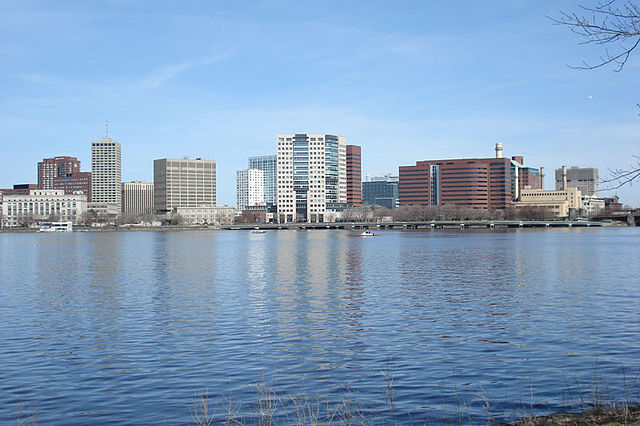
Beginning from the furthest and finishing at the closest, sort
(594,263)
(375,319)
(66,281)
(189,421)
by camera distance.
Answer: (594,263), (66,281), (375,319), (189,421)

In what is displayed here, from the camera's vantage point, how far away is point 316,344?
104ft

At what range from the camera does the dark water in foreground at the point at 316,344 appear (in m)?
22.5

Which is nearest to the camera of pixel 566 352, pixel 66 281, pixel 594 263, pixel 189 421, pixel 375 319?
pixel 189 421

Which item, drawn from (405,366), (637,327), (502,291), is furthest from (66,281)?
(637,327)

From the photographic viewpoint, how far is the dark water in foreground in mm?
22547

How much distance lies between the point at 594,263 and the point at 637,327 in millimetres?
51444

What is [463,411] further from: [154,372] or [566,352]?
[154,372]

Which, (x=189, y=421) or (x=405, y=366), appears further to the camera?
(x=405, y=366)

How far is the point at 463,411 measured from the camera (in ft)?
67.8

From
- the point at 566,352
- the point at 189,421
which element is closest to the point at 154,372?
the point at 189,421

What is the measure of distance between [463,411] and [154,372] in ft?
44.3

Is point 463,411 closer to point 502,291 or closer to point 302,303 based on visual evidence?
point 302,303

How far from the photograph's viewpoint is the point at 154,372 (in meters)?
26.5

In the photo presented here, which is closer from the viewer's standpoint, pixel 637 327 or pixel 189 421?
pixel 189 421
